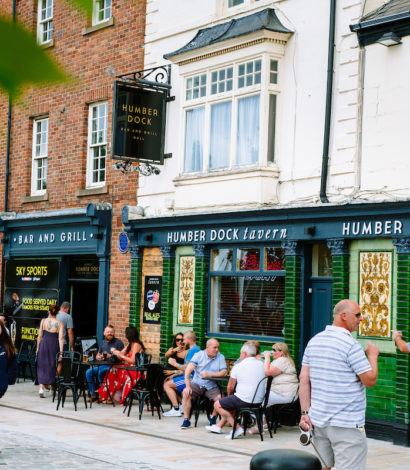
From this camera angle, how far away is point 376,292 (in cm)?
1172

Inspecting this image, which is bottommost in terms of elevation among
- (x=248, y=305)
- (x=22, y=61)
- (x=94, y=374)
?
(x=94, y=374)

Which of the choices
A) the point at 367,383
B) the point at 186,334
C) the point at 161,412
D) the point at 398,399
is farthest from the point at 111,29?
the point at 367,383

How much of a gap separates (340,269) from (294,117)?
8.72ft

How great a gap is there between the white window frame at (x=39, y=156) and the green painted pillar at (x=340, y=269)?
8850 millimetres

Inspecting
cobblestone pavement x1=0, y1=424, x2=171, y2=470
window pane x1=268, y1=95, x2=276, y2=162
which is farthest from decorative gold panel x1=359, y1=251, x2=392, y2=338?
cobblestone pavement x1=0, y1=424, x2=171, y2=470

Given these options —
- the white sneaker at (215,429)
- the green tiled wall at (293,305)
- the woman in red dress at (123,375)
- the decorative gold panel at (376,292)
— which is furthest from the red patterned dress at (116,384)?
the decorative gold panel at (376,292)

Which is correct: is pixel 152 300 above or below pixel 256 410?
above

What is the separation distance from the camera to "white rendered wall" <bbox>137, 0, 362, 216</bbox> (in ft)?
40.2

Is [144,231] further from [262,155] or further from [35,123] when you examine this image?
[35,123]

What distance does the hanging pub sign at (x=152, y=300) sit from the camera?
51.8 feet

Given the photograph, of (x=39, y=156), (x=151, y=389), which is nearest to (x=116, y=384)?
(x=151, y=389)

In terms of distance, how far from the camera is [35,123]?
1920 cm

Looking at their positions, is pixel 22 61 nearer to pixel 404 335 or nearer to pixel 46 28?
pixel 46 28

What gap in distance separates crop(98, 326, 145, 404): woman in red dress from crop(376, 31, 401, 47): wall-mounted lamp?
21.9 ft
